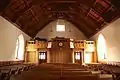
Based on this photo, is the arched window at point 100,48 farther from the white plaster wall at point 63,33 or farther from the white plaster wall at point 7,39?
the white plaster wall at point 7,39

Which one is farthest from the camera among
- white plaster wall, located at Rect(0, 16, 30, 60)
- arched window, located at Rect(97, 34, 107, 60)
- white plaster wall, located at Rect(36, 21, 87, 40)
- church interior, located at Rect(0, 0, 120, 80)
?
white plaster wall, located at Rect(36, 21, 87, 40)

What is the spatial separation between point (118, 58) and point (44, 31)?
1401cm

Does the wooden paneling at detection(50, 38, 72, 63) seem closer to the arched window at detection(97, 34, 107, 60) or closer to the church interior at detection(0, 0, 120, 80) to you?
the church interior at detection(0, 0, 120, 80)

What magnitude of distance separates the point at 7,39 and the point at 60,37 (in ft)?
29.5

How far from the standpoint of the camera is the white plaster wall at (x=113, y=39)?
1681cm

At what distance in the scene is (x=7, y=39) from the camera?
16797 millimetres

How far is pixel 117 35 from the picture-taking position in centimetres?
1683

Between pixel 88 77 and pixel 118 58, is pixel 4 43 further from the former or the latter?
pixel 88 77

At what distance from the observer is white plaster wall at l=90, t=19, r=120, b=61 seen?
16812 millimetres

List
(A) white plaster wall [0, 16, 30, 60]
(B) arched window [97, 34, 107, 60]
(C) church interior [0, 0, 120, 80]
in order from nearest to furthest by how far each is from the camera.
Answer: (C) church interior [0, 0, 120, 80] → (A) white plaster wall [0, 16, 30, 60] → (B) arched window [97, 34, 107, 60]

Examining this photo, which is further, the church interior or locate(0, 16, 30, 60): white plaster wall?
locate(0, 16, 30, 60): white plaster wall

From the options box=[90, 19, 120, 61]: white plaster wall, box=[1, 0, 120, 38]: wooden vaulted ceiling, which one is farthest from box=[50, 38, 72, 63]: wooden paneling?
box=[90, 19, 120, 61]: white plaster wall

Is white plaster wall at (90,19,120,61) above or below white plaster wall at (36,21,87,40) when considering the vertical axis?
below

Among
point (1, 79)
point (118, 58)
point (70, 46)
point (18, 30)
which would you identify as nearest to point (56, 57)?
point (70, 46)
